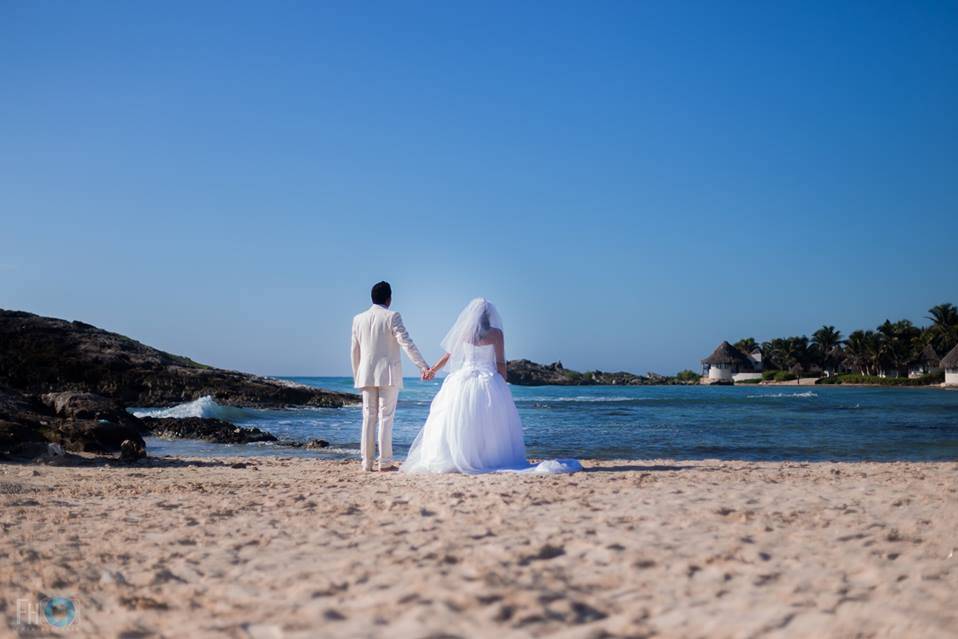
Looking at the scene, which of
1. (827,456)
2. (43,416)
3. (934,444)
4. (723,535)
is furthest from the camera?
(934,444)

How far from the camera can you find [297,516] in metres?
5.96

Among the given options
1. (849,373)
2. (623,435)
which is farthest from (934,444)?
(849,373)

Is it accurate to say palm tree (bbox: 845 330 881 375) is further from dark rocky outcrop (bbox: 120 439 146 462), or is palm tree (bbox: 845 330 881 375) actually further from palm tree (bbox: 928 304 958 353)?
dark rocky outcrop (bbox: 120 439 146 462)

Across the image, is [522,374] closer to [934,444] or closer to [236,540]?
[934,444]

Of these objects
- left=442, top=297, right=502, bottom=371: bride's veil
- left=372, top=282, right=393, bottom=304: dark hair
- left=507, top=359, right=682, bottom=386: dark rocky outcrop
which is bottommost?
left=507, top=359, right=682, bottom=386: dark rocky outcrop

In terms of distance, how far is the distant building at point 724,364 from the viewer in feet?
326

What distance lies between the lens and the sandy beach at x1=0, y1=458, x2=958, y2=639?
3.48m

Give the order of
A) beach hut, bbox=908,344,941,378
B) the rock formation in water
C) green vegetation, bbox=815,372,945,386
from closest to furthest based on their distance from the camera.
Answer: the rock formation in water → green vegetation, bbox=815,372,945,386 → beach hut, bbox=908,344,941,378

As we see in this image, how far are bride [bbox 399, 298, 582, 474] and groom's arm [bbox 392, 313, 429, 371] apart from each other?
187 mm

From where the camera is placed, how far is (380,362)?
962cm

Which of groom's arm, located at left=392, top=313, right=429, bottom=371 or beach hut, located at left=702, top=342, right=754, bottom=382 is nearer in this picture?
groom's arm, located at left=392, top=313, right=429, bottom=371

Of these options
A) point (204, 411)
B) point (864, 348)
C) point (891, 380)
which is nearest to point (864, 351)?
point (864, 348)

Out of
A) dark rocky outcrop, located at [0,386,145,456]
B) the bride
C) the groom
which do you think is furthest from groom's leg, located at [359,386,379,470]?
dark rocky outcrop, located at [0,386,145,456]

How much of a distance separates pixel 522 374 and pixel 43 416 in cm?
9658
